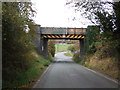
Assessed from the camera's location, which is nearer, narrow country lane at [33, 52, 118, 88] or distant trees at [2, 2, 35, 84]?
distant trees at [2, 2, 35, 84]

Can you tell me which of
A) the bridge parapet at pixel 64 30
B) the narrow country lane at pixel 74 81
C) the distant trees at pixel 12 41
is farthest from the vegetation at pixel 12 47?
the bridge parapet at pixel 64 30

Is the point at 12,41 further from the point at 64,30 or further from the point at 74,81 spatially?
the point at 64,30

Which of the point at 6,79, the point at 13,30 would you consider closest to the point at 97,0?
the point at 13,30

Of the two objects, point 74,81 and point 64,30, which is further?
point 64,30

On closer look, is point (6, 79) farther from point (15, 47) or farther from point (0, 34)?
point (0, 34)

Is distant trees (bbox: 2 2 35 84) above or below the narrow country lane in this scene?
above

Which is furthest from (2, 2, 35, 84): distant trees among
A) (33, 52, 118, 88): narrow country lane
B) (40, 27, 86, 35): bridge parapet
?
(40, 27, 86, 35): bridge parapet

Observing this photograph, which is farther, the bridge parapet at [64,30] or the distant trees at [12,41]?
the bridge parapet at [64,30]

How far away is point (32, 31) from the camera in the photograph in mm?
13969

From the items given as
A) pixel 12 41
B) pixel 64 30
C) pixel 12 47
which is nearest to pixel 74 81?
pixel 12 47

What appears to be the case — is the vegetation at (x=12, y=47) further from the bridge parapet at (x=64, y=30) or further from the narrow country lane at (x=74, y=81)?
the bridge parapet at (x=64, y=30)

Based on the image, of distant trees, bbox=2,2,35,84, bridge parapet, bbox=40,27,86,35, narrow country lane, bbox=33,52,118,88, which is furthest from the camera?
bridge parapet, bbox=40,27,86,35

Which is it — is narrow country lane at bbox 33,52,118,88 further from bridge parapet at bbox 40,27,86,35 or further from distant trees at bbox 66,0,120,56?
bridge parapet at bbox 40,27,86,35

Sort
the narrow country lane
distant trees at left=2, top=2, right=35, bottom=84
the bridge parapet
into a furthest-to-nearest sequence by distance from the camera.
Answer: the bridge parapet, the narrow country lane, distant trees at left=2, top=2, right=35, bottom=84
